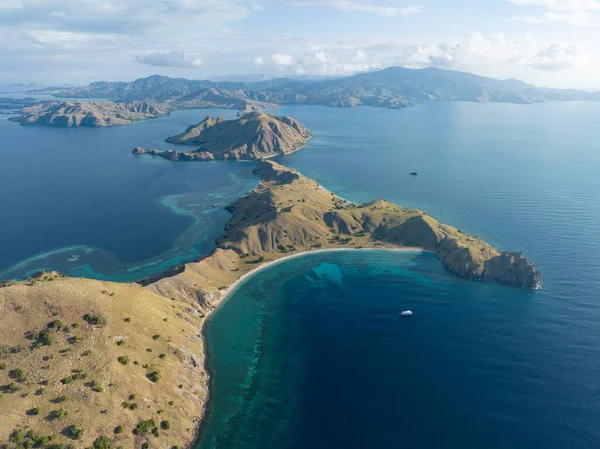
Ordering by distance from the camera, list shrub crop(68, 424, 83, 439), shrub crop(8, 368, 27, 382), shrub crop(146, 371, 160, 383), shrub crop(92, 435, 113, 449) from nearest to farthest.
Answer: shrub crop(92, 435, 113, 449), shrub crop(68, 424, 83, 439), shrub crop(8, 368, 27, 382), shrub crop(146, 371, 160, 383)

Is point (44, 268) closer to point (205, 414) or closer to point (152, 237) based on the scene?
point (152, 237)

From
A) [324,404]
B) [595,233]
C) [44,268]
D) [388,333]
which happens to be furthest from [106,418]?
[595,233]

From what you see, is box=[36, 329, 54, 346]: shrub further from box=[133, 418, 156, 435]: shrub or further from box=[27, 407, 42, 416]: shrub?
box=[133, 418, 156, 435]: shrub

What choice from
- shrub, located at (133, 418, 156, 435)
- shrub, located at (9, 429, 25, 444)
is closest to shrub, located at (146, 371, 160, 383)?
shrub, located at (133, 418, 156, 435)

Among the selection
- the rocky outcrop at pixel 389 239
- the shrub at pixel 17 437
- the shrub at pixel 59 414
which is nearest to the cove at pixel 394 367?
the rocky outcrop at pixel 389 239

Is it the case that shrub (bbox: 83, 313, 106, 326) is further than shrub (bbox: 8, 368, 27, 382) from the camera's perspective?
Yes

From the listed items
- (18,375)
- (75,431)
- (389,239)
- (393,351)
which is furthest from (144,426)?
(389,239)

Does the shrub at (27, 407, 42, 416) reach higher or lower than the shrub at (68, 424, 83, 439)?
higher

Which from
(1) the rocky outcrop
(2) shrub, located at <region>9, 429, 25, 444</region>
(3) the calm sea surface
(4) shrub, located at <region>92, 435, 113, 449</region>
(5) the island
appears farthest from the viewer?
(1) the rocky outcrop
